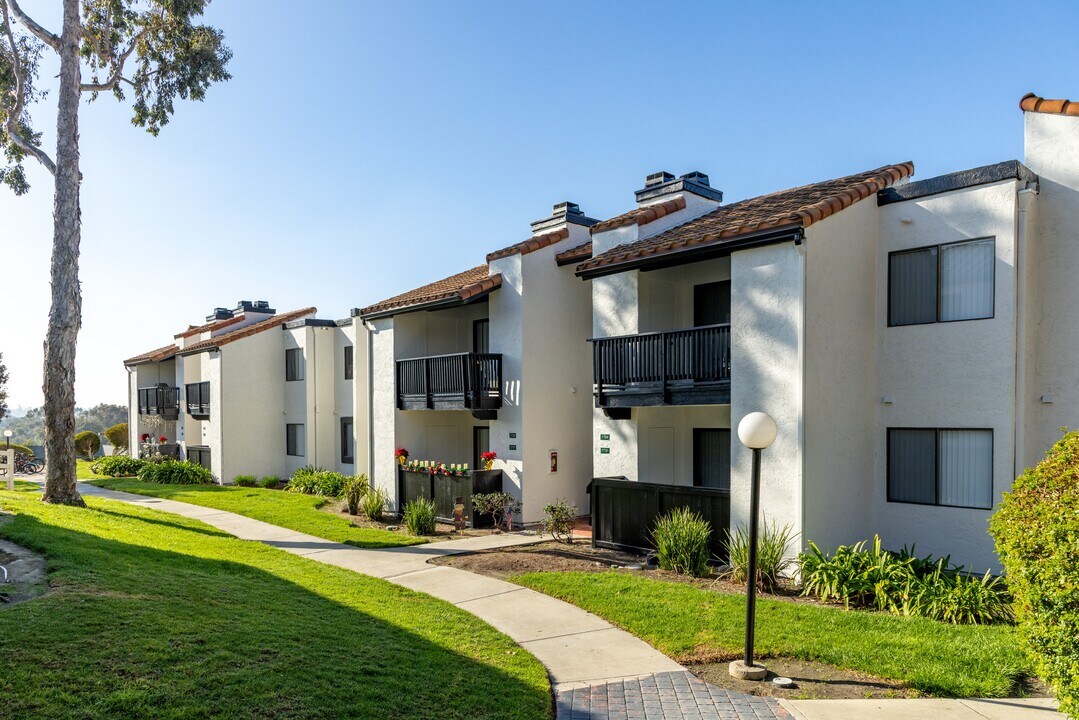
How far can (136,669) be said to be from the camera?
5.43m

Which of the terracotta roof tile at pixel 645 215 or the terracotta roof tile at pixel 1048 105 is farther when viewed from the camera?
the terracotta roof tile at pixel 645 215

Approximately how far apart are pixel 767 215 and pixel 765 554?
5.52m

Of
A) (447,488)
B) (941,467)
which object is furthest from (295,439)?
(941,467)

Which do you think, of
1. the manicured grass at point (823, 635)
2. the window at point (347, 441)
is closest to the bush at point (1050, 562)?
the manicured grass at point (823, 635)

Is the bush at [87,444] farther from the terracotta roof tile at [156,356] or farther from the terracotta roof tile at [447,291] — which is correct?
the terracotta roof tile at [447,291]

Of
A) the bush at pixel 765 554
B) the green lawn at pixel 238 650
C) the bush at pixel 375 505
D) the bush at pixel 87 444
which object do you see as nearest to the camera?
the green lawn at pixel 238 650

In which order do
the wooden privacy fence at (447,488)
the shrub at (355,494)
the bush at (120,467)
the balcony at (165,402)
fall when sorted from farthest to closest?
the balcony at (165,402), the bush at (120,467), the shrub at (355,494), the wooden privacy fence at (447,488)

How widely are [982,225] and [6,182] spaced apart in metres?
25.1

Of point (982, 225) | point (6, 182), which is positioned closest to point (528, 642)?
point (982, 225)

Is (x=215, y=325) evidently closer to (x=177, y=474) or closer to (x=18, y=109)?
(x=177, y=474)

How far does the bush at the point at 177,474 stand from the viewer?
26.9 m

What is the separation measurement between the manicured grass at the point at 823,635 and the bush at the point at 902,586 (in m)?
0.40

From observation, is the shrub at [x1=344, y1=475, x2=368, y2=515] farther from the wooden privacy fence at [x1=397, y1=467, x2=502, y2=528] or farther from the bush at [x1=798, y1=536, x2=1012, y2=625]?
the bush at [x1=798, y1=536, x2=1012, y2=625]

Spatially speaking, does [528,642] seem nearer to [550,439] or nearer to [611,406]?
[611,406]
